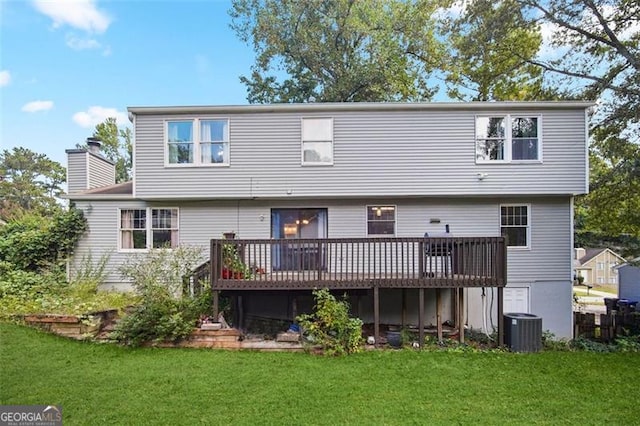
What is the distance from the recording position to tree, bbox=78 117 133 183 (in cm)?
2550

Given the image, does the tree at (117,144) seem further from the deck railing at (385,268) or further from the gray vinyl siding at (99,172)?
the deck railing at (385,268)

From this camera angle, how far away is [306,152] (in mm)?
9148

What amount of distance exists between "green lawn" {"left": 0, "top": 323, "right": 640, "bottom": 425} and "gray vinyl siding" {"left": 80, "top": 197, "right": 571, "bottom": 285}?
127 inches

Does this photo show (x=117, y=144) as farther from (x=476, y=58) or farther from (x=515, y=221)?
(x=515, y=221)

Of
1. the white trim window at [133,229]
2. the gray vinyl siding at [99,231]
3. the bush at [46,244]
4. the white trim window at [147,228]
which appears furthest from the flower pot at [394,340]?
the bush at [46,244]

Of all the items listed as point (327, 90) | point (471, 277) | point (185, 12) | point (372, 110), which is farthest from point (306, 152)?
point (327, 90)

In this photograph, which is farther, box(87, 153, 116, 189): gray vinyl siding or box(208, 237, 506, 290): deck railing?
box(87, 153, 116, 189): gray vinyl siding

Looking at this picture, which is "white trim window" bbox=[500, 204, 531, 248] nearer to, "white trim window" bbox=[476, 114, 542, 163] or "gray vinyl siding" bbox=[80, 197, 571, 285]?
"gray vinyl siding" bbox=[80, 197, 571, 285]

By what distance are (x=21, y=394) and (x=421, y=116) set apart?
943 centimetres

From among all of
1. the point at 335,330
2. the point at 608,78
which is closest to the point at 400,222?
the point at 335,330

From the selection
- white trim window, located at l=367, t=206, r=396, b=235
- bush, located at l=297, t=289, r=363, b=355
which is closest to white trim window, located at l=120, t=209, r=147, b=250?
bush, located at l=297, t=289, r=363, b=355

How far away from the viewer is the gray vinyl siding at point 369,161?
897 cm

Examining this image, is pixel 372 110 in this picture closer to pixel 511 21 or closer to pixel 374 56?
pixel 511 21

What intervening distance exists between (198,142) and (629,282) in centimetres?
1936
